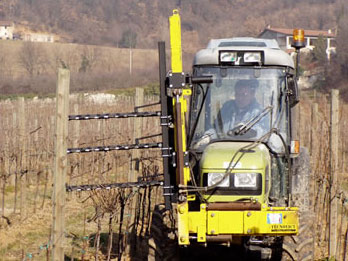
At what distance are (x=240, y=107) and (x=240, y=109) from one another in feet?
0.08

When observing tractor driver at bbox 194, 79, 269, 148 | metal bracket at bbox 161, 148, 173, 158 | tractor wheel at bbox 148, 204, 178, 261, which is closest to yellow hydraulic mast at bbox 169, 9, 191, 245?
metal bracket at bbox 161, 148, 173, 158

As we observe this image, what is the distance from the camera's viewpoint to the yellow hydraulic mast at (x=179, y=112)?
7.52m

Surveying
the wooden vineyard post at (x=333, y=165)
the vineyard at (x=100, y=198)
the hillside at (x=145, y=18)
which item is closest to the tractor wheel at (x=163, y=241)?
the vineyard at (x=100, y=198)

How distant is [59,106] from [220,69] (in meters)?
2.40

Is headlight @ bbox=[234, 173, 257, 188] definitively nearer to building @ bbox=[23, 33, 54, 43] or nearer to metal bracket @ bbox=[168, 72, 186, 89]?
metal bracket @ bbox=[168, 72, 186, 89]

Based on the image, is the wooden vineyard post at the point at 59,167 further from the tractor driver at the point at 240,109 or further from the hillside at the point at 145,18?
the hillside at the point at 145,18

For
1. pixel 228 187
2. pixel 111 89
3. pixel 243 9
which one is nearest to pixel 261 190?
pixel 228 187

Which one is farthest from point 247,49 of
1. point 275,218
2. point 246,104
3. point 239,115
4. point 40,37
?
point 40,37

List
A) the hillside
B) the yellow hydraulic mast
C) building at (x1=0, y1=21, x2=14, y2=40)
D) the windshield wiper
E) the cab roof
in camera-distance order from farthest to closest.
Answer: the hillside < building at (x1=0, y1=21, x2=14, y2=40) < the cab roof < the windshield wiper < the yellow hydraulic mast

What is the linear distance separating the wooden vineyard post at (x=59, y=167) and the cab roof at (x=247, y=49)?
2.19m

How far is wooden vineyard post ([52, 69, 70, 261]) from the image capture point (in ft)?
A: 23.8

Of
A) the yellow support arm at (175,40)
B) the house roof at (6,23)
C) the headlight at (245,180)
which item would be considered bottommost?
the headlight at (245,180)

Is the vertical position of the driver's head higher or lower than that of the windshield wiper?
higher

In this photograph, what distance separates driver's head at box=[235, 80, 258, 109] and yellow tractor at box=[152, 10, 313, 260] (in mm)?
12
